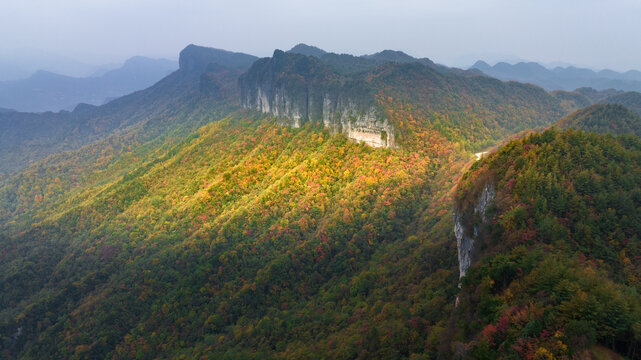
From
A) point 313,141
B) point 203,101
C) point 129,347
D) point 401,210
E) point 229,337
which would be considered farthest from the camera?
point 203,101

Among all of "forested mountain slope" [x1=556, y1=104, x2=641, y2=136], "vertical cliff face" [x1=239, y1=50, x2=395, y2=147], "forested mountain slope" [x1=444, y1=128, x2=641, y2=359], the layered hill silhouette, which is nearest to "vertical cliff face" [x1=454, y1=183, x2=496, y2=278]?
"forested mountain slope" [x1=444, y1=128, x2=641, y2=359]

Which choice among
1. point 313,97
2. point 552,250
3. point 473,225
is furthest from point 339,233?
point 313,97

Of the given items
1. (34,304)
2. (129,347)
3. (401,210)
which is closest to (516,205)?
(401,210)

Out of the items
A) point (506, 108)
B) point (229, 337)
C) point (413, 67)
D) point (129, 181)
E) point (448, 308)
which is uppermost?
point (413, 67)

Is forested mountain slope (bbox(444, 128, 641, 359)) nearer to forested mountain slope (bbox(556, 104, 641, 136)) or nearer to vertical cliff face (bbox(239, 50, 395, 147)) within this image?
forested mountain slope (bbox(556, 104, 641, 136))

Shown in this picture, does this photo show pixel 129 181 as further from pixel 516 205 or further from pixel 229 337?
pixel 516 205

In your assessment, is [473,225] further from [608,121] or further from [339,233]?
[608,121]

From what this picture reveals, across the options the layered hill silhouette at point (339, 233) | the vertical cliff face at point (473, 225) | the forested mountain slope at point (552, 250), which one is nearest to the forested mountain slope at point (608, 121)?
the layered hill silhouette at point (339, 233)

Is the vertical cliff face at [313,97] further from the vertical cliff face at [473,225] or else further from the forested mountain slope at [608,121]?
the vertical cliff face at [473,225]
